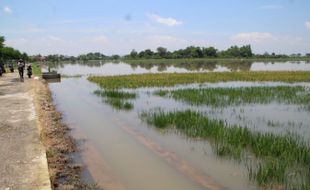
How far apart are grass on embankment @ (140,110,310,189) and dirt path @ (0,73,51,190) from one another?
386 cm

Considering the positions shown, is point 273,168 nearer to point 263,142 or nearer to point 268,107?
point 263,142

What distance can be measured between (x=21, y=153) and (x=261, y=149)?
207 inches

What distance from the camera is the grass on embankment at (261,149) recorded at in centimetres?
630

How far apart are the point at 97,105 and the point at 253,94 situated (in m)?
8.21

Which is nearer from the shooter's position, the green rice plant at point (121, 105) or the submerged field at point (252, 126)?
the submerged field at point (252, 126)

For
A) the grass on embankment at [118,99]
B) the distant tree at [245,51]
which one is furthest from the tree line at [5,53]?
the distant tree at [245,51]

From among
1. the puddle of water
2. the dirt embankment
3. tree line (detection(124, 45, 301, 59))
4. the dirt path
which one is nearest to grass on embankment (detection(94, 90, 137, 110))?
the puddle of water

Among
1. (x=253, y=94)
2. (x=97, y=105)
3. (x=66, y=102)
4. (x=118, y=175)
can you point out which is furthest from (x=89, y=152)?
(x=253, y=94)

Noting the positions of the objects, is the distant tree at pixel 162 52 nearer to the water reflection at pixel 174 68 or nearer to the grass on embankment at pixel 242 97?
the water reflection at pixel 174 68

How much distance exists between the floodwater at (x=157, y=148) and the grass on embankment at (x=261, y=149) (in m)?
0.28

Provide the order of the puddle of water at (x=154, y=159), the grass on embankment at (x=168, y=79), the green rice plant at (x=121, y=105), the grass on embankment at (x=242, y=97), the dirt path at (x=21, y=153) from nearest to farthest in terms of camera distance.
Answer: the dirt path at (x=21, y=153)
the puddle of water at (x=154, y=159)
the green rice plant at (x=121, y=105)
the grass on embankment at (x=242, y=97)
the grass on embankment at (x=168, y=79)

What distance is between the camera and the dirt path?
18.6ft

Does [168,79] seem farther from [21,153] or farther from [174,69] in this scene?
[174,69]

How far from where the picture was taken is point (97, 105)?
664 inches
